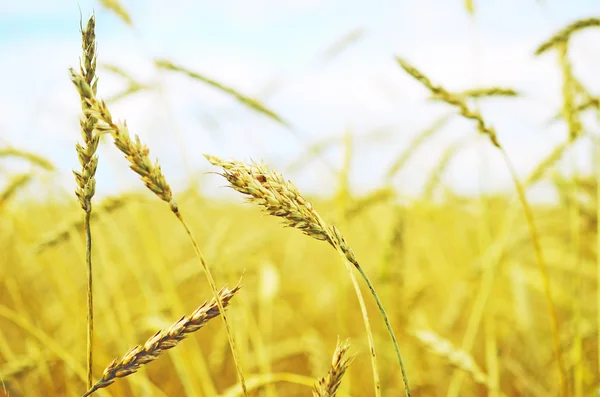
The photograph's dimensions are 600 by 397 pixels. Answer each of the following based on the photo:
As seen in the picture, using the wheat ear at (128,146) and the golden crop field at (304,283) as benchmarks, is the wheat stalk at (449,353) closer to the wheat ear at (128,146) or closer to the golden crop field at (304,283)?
the golden crop field at (304,283)

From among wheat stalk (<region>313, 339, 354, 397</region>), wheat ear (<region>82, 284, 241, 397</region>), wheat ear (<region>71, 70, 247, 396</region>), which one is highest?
wheat ear (<region>71, 70, 247, 396</region>)

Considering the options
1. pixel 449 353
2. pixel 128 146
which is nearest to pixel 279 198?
pixel 128 146

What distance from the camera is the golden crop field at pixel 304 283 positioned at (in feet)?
2.13

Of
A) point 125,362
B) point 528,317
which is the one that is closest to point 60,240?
point 125,362

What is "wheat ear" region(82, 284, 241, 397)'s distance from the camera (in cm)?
65

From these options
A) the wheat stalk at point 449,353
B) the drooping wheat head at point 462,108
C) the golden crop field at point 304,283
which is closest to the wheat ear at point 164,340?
the golden crop field at point 304,283

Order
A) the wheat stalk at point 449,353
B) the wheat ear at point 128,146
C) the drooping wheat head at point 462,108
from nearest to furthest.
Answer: the wheat ear at point 128,146 < the drooping wheat head at point 462,108 < the wheat stalk at point 449,353

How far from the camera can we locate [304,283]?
13.8 ft

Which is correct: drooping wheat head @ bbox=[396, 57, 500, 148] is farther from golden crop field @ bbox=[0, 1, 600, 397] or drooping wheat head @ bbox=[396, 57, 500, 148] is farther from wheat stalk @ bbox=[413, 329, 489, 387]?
wheat stalk @ bbox=[413, 329, 489, 387]

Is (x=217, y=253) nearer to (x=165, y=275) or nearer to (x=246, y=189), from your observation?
(x=165, y=275)

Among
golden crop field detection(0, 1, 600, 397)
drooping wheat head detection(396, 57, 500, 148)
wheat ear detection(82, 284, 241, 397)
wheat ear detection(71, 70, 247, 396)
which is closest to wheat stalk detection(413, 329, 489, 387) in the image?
golden crop field detection(0, 1, 600, 397)

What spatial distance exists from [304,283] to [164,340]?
3.60 metres

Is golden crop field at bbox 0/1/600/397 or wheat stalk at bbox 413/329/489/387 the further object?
wheat stalk at bbox 413/329/489/387

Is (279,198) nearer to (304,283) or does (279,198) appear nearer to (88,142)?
(88,142)
